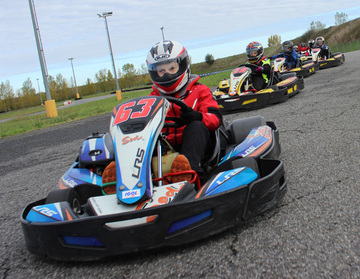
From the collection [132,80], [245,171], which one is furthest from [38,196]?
[132,80]

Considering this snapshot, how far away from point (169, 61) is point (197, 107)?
0.48 m

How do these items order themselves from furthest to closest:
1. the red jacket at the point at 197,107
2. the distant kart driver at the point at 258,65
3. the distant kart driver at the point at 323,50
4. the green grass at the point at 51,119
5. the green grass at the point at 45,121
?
the distant kart driver at the point at 323,50, the green grass at the point at 51,119, the green grass at the point at 45,121, the distant kart driver at the point at 258,65, the red jacket at the point at 197,107

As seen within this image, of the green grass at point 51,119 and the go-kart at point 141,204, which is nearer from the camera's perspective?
the go-kart at point 141,204

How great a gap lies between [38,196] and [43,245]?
5.96ft

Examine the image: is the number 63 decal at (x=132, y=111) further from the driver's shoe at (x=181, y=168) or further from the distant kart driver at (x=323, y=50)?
the distant kart driver at (x=323, y=50)

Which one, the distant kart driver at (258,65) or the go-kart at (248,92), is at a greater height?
the distant kart driver at (258,65)

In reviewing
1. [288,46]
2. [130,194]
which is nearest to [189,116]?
[130,194]

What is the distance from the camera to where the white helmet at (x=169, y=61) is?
326 centimetres

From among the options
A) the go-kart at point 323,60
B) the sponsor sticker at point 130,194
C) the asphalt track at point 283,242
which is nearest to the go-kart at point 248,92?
the asphalt track at point 283,242

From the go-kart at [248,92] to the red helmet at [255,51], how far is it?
30cm

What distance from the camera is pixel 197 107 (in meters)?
3.37

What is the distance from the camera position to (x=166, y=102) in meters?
2.85

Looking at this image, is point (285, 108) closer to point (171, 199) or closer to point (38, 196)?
point (38, 196)

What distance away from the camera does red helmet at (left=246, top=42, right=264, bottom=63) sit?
845cm
